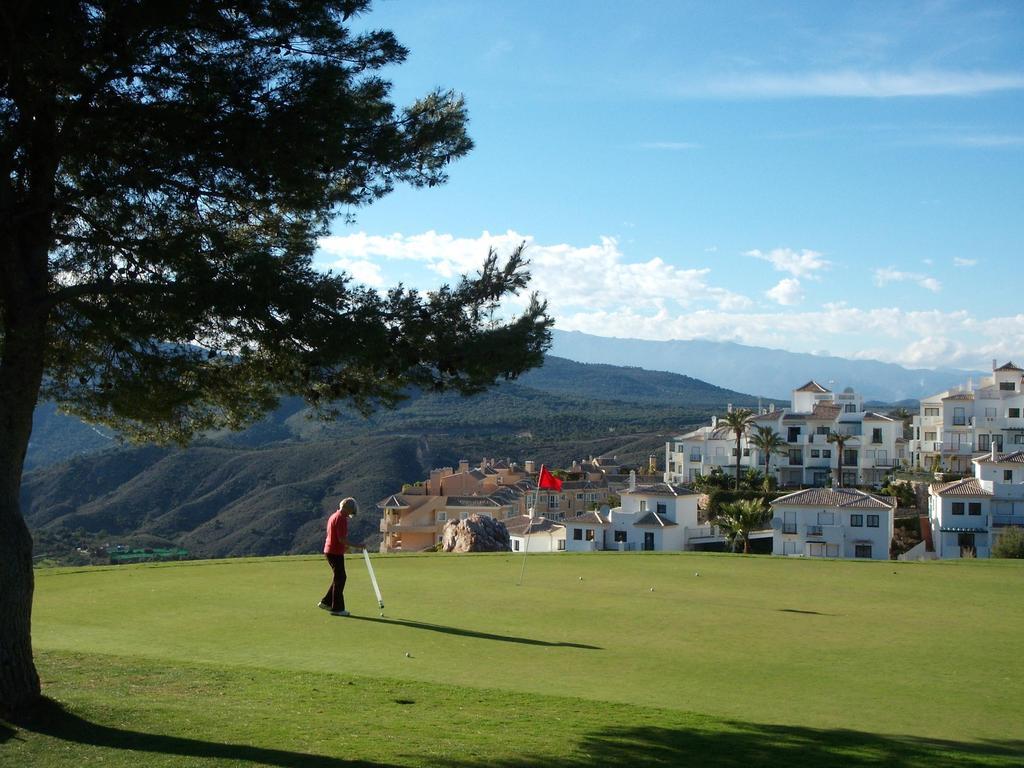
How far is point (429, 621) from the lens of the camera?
1375 centimetres

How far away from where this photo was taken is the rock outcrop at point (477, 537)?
104 feet

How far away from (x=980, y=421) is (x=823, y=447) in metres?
11.2

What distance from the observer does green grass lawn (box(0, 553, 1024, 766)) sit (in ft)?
26.3

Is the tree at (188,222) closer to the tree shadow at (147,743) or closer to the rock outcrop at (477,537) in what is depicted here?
the tree shadow at (147,743)

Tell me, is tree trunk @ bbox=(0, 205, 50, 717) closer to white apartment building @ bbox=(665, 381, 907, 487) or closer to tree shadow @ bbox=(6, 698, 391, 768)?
tree shadow @ bbox=(6, 698, 391, 768)

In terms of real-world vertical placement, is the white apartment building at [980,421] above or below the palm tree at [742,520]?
above

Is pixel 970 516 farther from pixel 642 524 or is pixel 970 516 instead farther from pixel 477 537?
pixel 477 537

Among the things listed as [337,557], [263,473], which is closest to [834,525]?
[337,557]

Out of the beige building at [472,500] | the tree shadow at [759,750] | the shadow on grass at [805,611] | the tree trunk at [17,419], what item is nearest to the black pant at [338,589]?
the tree trunk at [17,419]

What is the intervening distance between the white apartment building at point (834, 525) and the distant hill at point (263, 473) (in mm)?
24986

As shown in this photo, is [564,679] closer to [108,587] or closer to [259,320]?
[259,320]

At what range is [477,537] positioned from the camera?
105 feet

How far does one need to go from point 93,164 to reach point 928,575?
16.8 meters

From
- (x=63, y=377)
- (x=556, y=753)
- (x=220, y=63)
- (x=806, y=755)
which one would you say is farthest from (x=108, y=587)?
(x=806, y=755)
